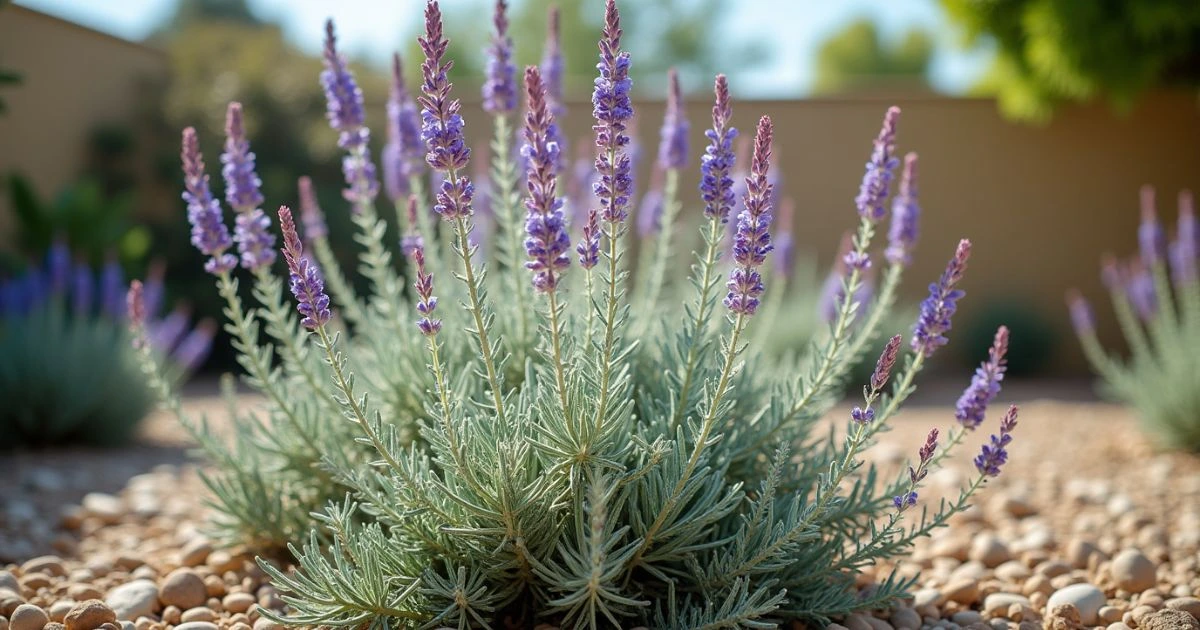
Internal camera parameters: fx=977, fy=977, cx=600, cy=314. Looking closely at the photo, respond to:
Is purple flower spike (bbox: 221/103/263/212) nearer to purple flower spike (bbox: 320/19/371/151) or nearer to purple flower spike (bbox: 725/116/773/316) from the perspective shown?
purple flower spike (bbox: 320/19/371/151)

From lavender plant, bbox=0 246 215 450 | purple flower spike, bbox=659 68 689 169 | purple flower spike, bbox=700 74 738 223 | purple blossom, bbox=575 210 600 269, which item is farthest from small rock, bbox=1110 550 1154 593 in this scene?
lavender plant, bbox=0 246 215 450

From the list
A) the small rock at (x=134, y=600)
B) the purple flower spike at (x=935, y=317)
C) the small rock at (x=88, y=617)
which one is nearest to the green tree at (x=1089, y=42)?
the purple flower spike at (x=935, y=317)

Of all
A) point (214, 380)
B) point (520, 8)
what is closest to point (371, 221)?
point (214, 380)

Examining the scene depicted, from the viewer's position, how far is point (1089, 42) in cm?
874

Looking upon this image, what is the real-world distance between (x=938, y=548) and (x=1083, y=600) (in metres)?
0.71

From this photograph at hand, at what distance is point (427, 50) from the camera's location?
5.53 ft

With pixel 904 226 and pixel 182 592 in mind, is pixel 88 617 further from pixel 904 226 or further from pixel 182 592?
pixel 904 226

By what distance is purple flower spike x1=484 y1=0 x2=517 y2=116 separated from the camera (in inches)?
81.2

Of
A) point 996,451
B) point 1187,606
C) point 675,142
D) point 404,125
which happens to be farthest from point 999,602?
point 404,125

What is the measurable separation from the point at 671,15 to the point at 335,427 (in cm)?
3124

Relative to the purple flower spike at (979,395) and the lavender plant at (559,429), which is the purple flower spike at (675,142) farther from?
the purple flower spike at (979,395)

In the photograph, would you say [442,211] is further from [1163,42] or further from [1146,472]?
[1163,42]

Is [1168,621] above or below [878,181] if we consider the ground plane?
below

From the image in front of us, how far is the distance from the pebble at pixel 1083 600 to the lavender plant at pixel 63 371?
14.3 ft
